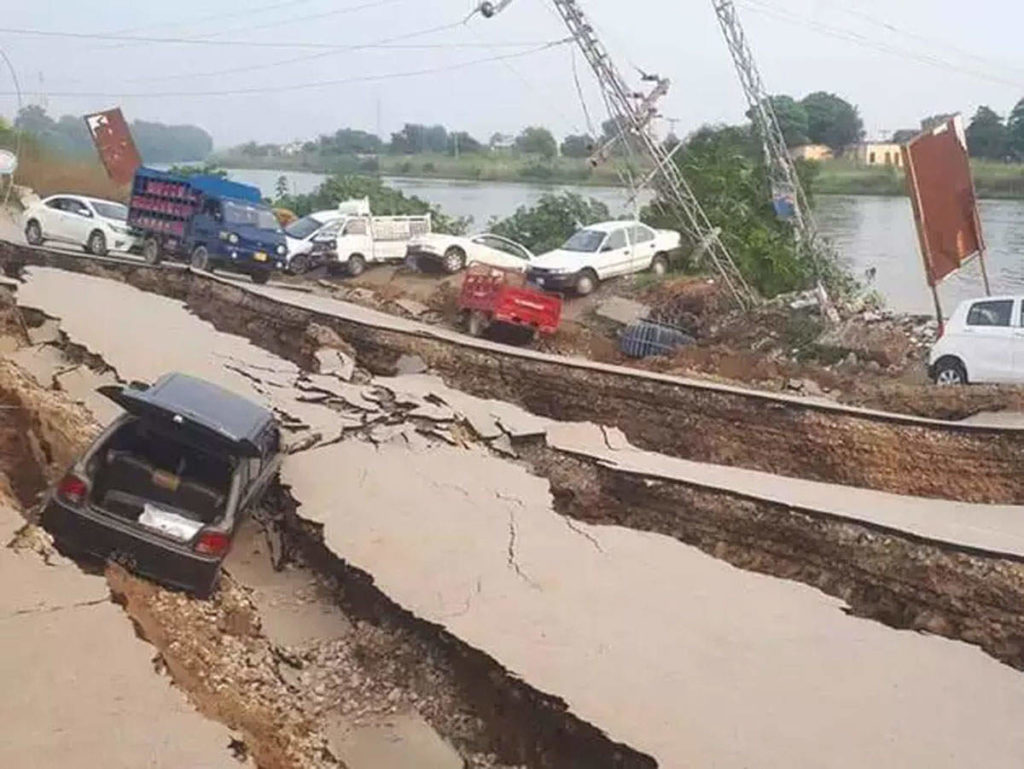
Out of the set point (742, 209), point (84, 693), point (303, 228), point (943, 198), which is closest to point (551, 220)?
point (742, 209)

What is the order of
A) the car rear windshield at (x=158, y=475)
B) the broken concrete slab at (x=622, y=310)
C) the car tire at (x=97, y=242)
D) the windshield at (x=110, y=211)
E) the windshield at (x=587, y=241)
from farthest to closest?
the windshield at (x=110, y=211) < the car tire at (x=97, y=242) < the windshield at (x=587, y=241) < the broken concrete slab at (x=622, y=310) < the car rear windshield at (x=158, y=475)

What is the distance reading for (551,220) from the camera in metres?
32.5

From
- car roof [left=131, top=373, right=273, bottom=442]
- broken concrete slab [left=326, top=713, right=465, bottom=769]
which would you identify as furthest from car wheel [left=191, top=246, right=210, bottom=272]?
broken concrete slab [left=326, top=713, right=465, bottom=769]

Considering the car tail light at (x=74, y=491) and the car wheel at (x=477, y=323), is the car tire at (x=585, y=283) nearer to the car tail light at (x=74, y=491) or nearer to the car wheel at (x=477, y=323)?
the car wheel at (x=477, y=323)

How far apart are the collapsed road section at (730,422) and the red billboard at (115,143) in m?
23.9

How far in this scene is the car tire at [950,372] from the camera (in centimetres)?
1552

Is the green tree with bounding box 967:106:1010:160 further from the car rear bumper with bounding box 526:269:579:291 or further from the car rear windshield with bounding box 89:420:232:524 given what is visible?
the car rear windshield with bounding box 89:420:232:524

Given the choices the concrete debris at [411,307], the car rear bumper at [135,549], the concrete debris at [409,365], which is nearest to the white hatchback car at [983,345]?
the concrete debris at [409,365]

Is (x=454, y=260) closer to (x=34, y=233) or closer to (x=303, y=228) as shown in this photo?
(x=303, y=228)

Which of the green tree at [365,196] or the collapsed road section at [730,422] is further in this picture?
the green tree at [365,196]

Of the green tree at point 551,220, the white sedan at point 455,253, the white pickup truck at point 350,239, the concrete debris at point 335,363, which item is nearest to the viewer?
the concrete debris at point 335,363

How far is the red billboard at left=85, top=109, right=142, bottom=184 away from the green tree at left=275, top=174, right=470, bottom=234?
5.47 metres

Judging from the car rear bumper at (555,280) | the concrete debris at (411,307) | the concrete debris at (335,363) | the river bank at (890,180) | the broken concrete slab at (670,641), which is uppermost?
the river bank at (890,180)

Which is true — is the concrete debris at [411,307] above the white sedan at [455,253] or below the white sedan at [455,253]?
below
